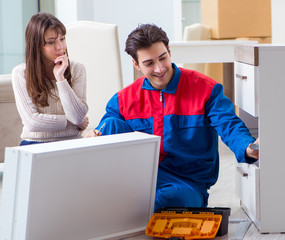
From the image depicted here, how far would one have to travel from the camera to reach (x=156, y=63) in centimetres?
176

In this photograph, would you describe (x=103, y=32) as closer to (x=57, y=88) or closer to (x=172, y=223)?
(x=57, y=88)

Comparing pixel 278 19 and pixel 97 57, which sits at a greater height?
pixel 278 19

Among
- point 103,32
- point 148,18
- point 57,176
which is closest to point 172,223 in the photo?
point 57,176

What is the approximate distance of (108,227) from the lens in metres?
1.59

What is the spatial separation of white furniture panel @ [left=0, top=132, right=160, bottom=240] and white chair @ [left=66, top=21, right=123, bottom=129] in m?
1.17

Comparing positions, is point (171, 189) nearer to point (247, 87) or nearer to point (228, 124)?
point (228, 124)

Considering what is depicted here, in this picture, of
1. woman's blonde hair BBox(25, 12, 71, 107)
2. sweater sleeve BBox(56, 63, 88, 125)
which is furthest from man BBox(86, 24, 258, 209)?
woman's blonde hair BBox(25, 12, 71, 107)

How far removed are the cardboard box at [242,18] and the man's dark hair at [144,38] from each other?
85.3 inches

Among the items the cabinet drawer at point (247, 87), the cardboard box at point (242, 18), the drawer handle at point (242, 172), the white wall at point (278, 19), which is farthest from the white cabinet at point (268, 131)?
the white wall at point (278, 19)

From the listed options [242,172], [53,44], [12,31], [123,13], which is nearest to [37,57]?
[53,44]

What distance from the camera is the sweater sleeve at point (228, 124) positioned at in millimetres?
1601

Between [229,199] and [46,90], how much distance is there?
31.7 inches

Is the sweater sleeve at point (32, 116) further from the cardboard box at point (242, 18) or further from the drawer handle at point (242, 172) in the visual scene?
the cardboard box at point (242, 18)

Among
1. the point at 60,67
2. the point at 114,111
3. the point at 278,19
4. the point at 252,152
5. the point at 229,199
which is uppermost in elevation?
the point at 278,19
